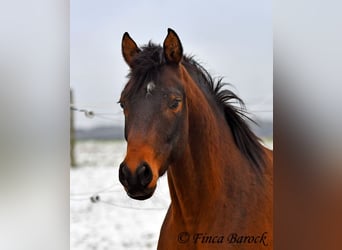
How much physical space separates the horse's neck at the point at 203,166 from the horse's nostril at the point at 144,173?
12 cm

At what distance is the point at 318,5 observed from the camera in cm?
143

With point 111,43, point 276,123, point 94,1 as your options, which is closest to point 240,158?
point 276,123

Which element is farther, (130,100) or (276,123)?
(276,123)

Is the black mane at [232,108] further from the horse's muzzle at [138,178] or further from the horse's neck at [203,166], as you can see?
the horse's muzzle at [138,178]

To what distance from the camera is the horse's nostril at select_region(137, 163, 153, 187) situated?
1.17m

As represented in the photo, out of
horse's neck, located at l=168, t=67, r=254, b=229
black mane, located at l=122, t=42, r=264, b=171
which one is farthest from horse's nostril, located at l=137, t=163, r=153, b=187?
black mane, located at l=122, t=42, r=264, b=171

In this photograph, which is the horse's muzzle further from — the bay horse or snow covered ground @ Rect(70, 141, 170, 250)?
snow covered ground @ Rect(70, 141, 170, 250)

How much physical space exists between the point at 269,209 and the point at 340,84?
18.7 inches

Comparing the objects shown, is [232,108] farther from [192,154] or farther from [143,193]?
[143,193]

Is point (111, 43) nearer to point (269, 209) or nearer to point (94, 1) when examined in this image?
point (94, 1)

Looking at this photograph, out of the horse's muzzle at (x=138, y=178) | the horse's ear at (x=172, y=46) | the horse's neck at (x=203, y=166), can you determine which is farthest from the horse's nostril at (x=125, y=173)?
the horse's ear at (x=172, y=46)

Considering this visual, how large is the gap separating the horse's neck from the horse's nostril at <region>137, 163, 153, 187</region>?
0.41 feet

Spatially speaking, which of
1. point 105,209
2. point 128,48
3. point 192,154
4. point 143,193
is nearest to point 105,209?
point 105,209

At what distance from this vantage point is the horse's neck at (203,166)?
1289 mm
